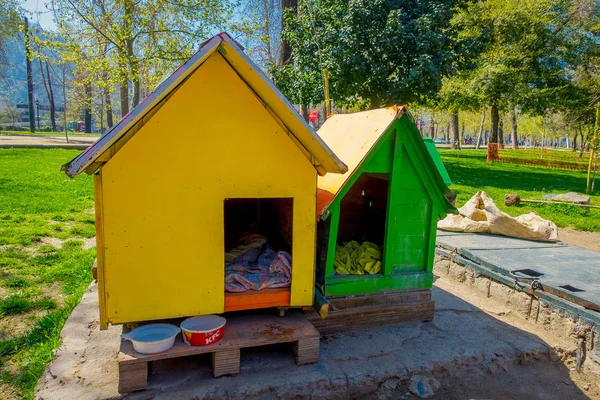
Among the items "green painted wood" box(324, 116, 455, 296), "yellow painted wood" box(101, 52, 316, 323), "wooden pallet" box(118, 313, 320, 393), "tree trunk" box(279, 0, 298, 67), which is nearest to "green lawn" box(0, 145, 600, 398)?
"wooden pallet" box(118, 313, 320, 393)

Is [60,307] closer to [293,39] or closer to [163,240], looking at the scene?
[163,240]

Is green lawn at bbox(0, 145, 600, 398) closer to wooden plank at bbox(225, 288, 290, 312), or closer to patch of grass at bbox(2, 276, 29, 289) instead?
patch of grass at bbox(2, 276, 29, 289)

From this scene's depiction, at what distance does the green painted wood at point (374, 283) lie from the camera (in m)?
3.57

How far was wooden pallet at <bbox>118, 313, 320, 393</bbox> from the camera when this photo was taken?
8.53 feet

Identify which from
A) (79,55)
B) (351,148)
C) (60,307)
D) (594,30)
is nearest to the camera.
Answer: (351,148)

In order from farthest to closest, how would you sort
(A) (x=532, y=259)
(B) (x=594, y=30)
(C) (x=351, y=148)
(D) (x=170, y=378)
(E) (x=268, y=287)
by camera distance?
(B) (x=594, y=30) < (A) (x=532, y=259) < (C) (x=351, y=148) < (E) (x=268, y=287) < (D) (x=170, y=378)

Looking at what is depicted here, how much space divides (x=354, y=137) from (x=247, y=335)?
2.13 m

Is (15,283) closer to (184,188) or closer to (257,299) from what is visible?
(184,188)

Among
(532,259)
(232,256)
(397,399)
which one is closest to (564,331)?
(532,259)

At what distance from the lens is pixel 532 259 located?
16.7 feet

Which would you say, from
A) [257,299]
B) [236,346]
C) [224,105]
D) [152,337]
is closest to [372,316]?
[257,299]

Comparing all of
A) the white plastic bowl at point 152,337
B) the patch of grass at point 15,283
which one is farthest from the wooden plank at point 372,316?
the patch of grass at point 15,283

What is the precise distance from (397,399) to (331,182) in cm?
191

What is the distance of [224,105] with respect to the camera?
2869mm
